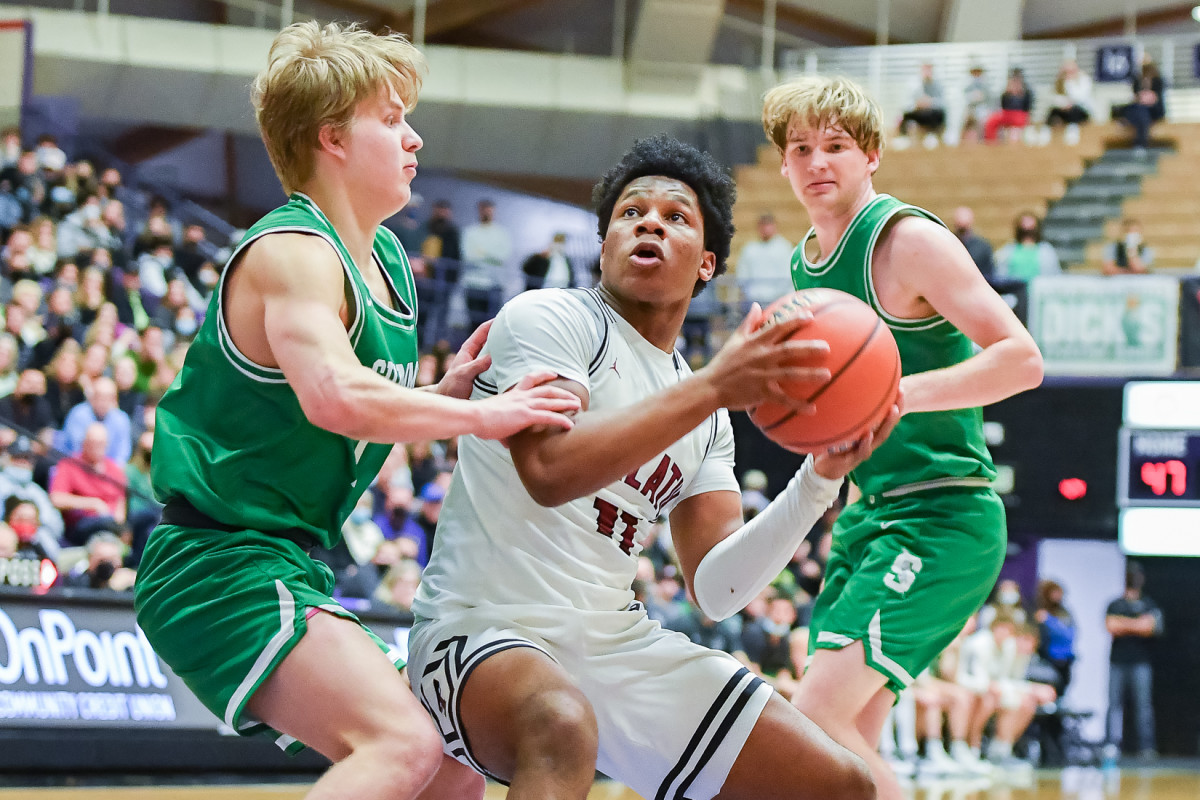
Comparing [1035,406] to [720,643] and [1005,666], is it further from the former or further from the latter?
[720,643]

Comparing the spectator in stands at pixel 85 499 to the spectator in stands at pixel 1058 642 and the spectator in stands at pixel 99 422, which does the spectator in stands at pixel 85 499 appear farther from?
the spectator in stands at pixel 1058 642

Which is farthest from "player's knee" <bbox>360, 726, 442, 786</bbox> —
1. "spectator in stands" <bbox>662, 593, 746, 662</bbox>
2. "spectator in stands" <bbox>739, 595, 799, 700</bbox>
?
"spectator in stands" <bbox>739, 595, 799, 700</bbox>

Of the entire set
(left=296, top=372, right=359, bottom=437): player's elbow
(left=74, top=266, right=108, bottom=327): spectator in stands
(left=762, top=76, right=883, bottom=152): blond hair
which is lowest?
(left=296, top=372, right=359, bottom=437): player's elbow

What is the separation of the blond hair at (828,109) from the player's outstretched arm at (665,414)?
1437 millimetres

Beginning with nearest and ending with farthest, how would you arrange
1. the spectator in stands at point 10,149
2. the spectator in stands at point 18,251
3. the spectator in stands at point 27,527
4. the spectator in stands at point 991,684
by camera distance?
the spectator in stands at point 27,527 < the spectator in stands at point 18,251 < the spectator in stands at point 991,684 < the spectator in stands at point 10,149

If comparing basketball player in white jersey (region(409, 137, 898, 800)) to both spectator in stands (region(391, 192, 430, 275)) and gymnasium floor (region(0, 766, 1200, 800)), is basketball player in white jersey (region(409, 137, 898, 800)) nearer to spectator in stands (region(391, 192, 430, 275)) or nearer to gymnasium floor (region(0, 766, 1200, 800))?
gymnasium floor (region(0, 766, 1200, 800))

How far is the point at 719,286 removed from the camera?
51.8 feet

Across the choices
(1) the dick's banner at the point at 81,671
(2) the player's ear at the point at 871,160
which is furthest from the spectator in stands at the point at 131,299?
(2) the player's ear at the point at 871,160

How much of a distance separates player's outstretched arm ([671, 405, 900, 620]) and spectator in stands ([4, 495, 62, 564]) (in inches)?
203

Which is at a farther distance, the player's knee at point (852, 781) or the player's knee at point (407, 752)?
the player's knee at point (852, 781)

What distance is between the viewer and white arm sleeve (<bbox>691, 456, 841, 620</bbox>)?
10.7ft

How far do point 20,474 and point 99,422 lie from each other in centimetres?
120

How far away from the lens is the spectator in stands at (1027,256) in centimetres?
1508

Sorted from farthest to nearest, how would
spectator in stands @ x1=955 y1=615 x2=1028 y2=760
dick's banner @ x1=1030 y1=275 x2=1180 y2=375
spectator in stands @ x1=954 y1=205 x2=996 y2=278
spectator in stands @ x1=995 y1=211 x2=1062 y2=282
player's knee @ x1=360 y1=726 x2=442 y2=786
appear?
spectator in stands @ x1=995 y1=211 x2=1062 y2=282
spectator in stands @ x1=954 y1=205 x2=996 y2=278
dick's banner @ x1=1030 y1=275 x2=1180 y2=375
spectator in stands @ x1=955 y1=615 x2=1028 y2=760
player's knee @ x1=360 y1=726 x2=442 y2=786
